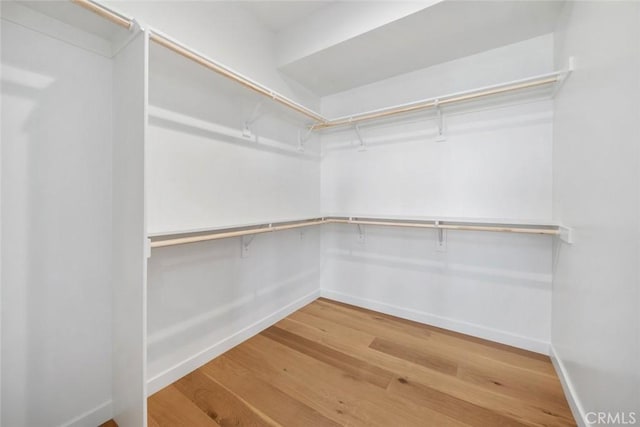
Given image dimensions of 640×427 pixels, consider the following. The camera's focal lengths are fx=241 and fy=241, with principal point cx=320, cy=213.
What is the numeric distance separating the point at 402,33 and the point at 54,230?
7.50ft

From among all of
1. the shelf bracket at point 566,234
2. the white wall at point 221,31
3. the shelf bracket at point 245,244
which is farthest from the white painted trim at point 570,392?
the white wall at point 221,31

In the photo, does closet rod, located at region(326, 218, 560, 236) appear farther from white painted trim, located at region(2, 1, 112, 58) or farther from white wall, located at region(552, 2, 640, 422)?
white painted trim, located at region(2, 1, 112, 58)

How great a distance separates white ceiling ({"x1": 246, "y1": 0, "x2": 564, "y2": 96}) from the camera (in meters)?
1.50

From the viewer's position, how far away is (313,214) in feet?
8.65

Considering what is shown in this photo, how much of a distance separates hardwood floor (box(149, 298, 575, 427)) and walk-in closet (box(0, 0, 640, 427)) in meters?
0.01

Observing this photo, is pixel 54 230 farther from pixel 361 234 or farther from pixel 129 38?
pixel 361 234

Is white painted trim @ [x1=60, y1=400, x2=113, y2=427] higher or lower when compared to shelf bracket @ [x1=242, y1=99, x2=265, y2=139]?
lower

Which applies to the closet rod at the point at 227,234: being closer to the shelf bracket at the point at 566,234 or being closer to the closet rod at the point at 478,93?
the closet rod at the point at 478,93

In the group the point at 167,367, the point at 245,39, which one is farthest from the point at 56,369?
the point at 245,39

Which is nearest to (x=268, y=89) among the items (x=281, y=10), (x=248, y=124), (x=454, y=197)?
(x=248, y=124)

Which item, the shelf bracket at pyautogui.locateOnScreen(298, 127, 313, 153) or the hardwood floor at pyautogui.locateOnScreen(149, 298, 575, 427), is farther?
the shelf bracket at pyautogui.locateOnScreen(298, 127, 313, 153)

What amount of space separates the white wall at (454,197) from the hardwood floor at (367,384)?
1.03ft

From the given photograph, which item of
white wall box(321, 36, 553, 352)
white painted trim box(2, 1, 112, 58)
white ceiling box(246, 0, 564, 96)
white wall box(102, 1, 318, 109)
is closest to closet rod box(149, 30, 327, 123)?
white wall box(102, 1, 318, 109)

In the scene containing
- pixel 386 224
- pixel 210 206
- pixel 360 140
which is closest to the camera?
pixel 210 206
